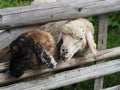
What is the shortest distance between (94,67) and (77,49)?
652 millimetres

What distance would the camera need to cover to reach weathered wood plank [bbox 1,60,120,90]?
14.4 ft

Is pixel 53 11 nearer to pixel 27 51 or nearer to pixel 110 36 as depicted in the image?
pixel 27 51

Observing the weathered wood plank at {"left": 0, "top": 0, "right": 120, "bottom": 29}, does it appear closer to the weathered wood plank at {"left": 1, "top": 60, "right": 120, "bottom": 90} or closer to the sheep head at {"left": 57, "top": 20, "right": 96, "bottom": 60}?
the sheep head at {"left": 57, "top": 20, "right": 96, "bottom": 60}

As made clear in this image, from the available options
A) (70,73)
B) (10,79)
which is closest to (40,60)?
(10,79)

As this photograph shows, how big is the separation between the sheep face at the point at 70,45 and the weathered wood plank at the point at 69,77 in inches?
19.2

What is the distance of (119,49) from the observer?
489cm

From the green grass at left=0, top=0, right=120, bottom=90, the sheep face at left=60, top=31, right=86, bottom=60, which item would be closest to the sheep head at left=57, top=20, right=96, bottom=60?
the sheep face at left=60, top=31, right=86, bottom=60

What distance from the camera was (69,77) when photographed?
15.3 feet

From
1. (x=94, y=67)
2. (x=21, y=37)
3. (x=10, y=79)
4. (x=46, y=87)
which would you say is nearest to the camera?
(x=21, y=37)

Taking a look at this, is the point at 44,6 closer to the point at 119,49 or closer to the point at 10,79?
the point at 10,79

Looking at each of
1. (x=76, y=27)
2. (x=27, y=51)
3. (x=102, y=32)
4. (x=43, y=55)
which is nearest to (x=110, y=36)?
(x=102, y=32)

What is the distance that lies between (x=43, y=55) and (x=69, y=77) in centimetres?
81

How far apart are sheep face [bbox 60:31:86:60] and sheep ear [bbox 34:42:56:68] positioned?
170mm

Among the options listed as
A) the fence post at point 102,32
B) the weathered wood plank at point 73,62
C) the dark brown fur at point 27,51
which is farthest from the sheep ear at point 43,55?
the fence post at point 102,32
